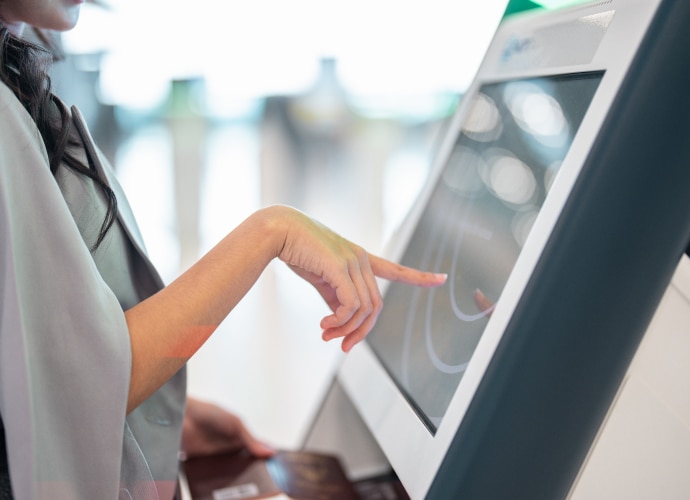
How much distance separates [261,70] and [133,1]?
3.82 feet

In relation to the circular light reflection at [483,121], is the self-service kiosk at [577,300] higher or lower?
lower

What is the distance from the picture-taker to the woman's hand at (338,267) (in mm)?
667

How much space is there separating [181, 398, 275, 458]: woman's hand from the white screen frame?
0.21 m

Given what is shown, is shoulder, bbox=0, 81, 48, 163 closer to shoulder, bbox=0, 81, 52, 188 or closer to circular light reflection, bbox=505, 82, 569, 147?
shoulder, bbox=0, 81, 52, 188

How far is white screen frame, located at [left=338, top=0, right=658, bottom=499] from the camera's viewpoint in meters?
0.60

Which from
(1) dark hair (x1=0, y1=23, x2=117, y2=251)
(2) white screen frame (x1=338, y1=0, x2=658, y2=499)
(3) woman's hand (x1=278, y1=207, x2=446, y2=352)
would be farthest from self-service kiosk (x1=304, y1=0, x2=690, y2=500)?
(1) dark hair (x1=0, y1=23, x2=117, y2=251)

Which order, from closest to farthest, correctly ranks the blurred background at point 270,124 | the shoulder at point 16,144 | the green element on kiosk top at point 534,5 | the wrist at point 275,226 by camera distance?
the shoulder at point 16,144 → the wrist at point 275,226 → the green element on kiosk top at point 534,5 → the blurred background at point 270,124

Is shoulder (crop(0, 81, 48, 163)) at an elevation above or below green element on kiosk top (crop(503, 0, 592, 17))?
below

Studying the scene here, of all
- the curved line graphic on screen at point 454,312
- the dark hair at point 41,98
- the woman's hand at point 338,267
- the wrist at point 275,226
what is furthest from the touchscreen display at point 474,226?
the dark hair at point 41,98

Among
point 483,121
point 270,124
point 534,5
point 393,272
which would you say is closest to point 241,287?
point 393,272

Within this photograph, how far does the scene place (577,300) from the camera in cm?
60

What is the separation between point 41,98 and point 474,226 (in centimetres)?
51

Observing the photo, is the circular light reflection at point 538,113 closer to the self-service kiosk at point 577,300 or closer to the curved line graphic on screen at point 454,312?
the self-service kiosk at point 577,300

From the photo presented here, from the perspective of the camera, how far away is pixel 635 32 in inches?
23.5
